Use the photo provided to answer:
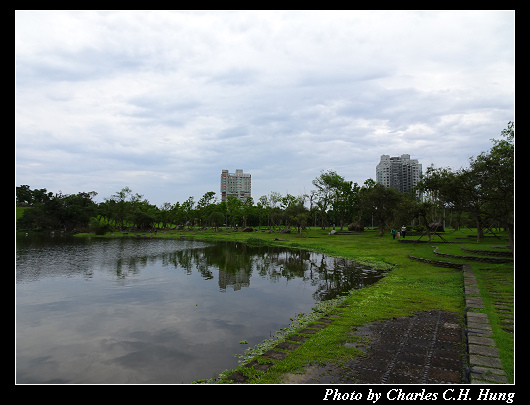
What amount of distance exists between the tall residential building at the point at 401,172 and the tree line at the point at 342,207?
48.8ft

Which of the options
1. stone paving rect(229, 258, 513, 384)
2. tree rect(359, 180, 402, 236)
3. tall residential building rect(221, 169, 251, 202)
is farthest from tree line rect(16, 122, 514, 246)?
tall residential building rect(221, 169, 251, 202)

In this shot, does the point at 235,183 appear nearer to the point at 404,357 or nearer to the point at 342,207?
the point at 342,207

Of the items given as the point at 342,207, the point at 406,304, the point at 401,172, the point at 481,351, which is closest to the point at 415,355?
the point at 481,351

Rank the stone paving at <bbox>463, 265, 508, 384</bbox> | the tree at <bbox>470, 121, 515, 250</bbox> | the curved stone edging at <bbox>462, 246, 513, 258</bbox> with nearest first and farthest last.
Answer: the stone paving at <bbox>463, 265, 508, 384</bbox>
the tree at <bbox>470, 121, 515, 250</bbox>
the curved stone edging at <bbox>462, 246, 513, 258</bbox>

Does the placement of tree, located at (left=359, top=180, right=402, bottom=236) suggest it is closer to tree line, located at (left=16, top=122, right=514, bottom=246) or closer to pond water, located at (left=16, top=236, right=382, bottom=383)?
tree line, located at (left=16, top=122, right=514, bottom=246)

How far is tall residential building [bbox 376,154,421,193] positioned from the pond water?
68447 mm

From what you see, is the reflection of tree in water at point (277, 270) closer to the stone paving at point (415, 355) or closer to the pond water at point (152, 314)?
the pond water at point (152, 314)

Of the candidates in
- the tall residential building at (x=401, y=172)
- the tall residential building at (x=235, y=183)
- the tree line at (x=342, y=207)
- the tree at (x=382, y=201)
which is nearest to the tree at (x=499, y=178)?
the tree line at (x=342, y=207)

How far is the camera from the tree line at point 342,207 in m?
15.9

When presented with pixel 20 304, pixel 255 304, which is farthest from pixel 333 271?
pixel 20 304

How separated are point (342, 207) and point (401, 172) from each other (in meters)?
34.3

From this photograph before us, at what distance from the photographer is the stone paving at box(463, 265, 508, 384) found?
186 inches

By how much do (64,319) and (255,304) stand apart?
6519 mm

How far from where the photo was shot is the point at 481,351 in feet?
18.4
